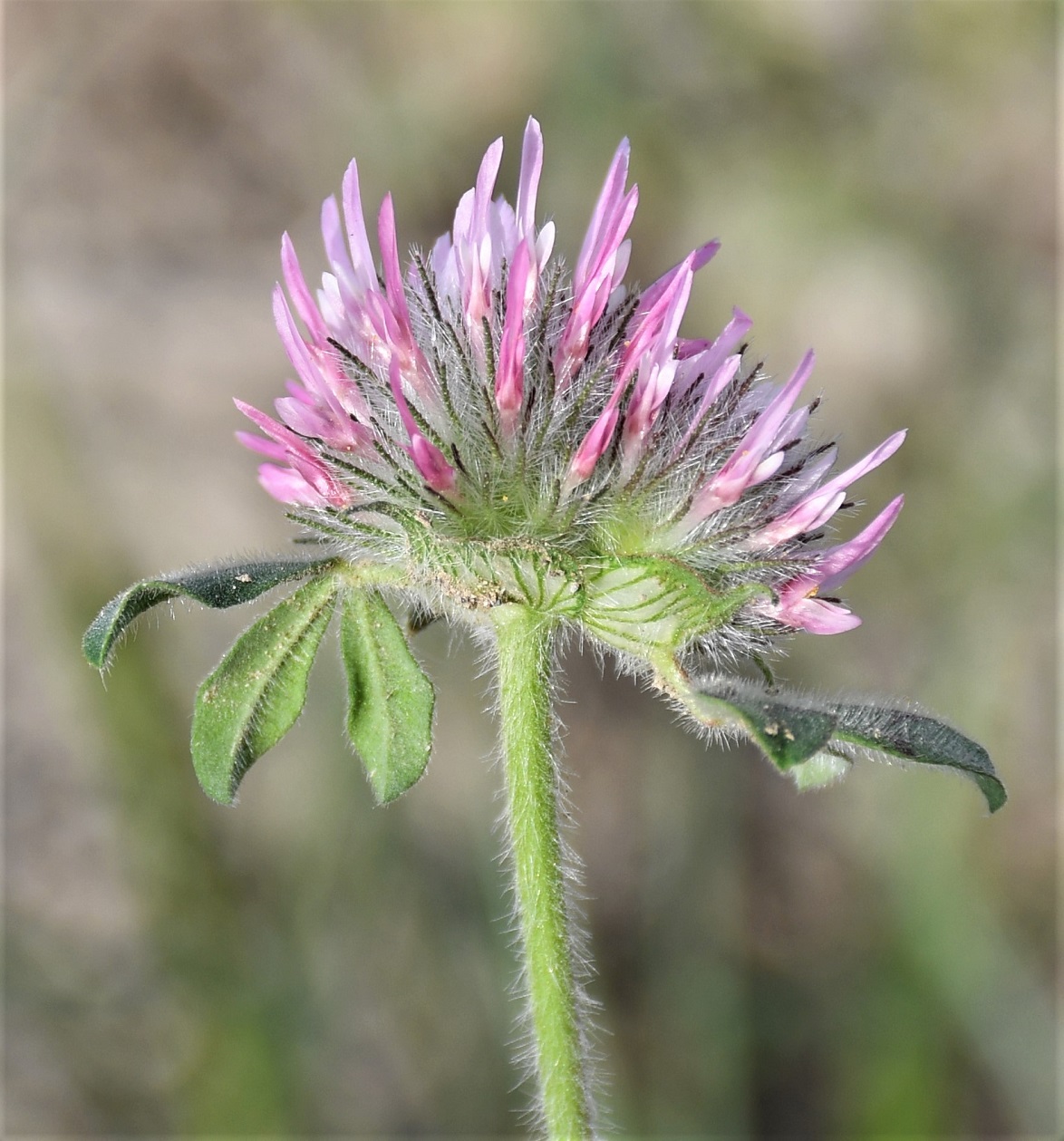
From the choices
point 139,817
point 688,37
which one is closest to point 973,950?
point 139,817

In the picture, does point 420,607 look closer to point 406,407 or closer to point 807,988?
point 406,407

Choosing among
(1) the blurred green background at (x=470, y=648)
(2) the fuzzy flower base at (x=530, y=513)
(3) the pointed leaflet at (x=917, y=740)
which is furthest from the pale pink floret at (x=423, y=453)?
(1) the blurred green background at (x=470, y=648)

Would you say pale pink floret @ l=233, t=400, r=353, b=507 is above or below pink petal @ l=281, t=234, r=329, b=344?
below

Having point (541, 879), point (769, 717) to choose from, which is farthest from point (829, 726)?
point (541, 879)

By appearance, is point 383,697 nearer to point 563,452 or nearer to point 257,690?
point 257,690

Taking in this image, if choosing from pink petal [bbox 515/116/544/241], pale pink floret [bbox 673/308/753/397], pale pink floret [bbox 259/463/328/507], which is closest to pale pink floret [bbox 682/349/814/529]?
pale pink floret [bbox 673/308/753/397]

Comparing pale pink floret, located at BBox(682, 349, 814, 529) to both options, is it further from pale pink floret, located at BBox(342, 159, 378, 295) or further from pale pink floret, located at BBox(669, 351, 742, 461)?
pale pink floret, located at BBox(342, 159, 378, 295)
